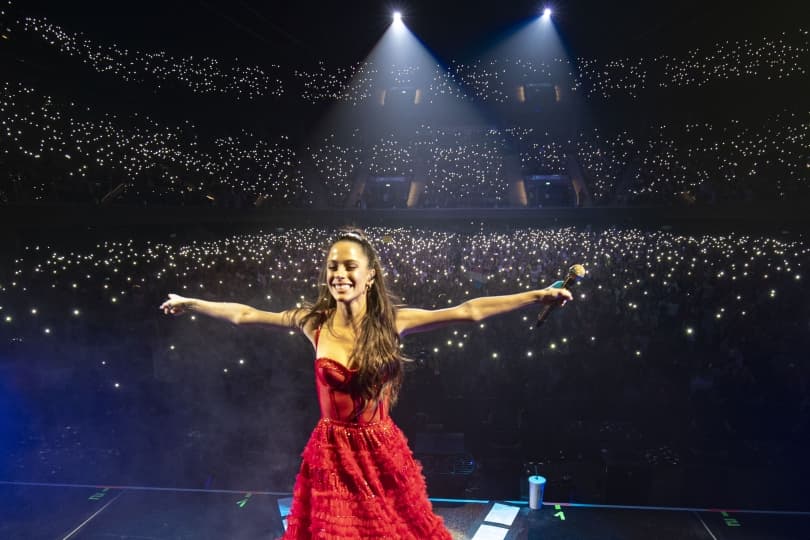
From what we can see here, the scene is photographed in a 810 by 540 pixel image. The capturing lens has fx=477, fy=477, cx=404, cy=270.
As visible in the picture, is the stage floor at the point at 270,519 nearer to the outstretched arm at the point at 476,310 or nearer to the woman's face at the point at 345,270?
the outstretched arm at the point at 476,310

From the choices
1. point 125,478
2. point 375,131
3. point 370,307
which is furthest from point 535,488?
point 375,131

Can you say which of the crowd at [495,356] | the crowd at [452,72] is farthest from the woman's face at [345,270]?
the crowd at [452,72]

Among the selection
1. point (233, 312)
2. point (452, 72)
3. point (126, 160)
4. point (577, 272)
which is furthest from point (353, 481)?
point (452, 72)

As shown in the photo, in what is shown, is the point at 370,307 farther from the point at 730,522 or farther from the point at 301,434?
the point at 301,434

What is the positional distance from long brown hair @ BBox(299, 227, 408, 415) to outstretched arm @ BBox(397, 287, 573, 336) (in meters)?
0.08

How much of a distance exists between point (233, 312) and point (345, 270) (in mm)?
735

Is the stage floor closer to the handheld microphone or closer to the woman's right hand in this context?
the woman's right hand

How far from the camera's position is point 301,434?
230 inches

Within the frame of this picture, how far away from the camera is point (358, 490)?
6.32 feet

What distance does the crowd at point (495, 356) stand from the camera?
19.2ft

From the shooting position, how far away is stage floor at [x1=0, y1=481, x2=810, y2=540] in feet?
11.5

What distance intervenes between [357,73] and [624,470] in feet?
51.3

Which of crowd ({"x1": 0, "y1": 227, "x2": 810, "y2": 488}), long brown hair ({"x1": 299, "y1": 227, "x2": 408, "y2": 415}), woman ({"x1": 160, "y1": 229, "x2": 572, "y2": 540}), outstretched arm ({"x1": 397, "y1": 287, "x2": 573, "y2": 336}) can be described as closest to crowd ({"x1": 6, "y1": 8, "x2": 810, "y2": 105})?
crowd ({"x1": 0, "y1": 227, "x2": 810, "y2": 488})

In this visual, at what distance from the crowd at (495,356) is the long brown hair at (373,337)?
3810 millimetres
